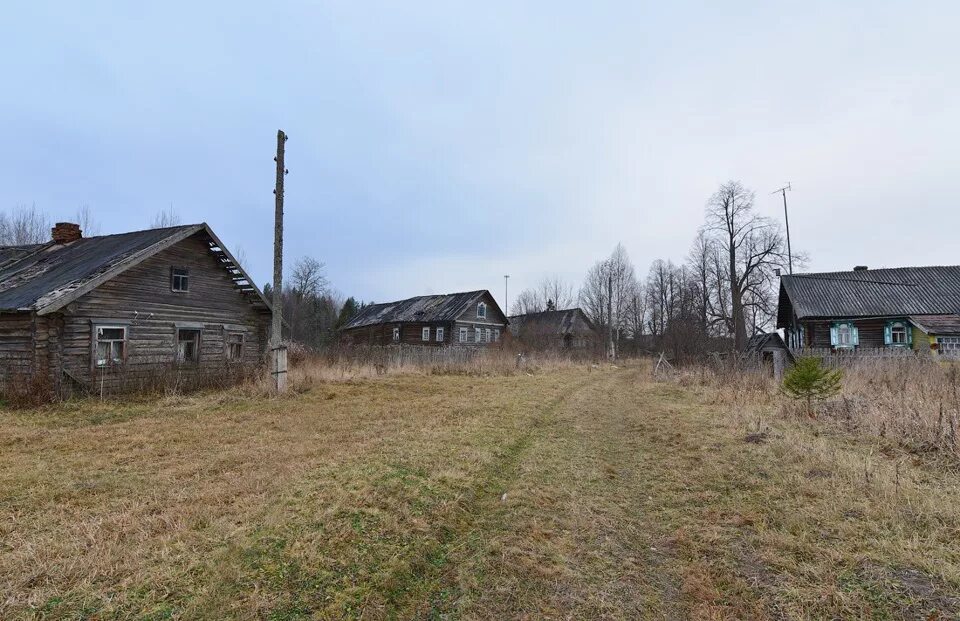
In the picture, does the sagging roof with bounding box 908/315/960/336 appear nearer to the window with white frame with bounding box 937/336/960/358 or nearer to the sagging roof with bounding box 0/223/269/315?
the window with white frame with bounding box 937/336/960/358

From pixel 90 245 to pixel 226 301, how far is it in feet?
19.2

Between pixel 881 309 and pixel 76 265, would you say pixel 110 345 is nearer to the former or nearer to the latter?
pixel 76 265

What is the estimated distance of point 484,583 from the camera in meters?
3.67

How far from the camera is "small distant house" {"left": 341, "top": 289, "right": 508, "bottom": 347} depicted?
38938 millimetres

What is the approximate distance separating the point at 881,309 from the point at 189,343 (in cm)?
3481

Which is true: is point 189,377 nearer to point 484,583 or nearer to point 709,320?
point 484,583

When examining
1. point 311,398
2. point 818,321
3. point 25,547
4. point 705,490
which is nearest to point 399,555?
point 25,547

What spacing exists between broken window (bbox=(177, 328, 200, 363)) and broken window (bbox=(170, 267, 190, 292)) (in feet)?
5.37

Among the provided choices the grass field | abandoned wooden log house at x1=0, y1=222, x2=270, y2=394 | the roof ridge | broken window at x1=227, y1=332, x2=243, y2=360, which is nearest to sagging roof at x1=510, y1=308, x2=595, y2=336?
the roof ridge

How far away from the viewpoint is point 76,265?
16.0 metres

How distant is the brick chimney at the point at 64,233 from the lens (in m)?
Result: 20.0

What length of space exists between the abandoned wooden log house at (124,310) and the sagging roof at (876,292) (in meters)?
29.6

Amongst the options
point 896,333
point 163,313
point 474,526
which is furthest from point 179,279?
point 896,333

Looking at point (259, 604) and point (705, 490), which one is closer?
point (259, 604)
